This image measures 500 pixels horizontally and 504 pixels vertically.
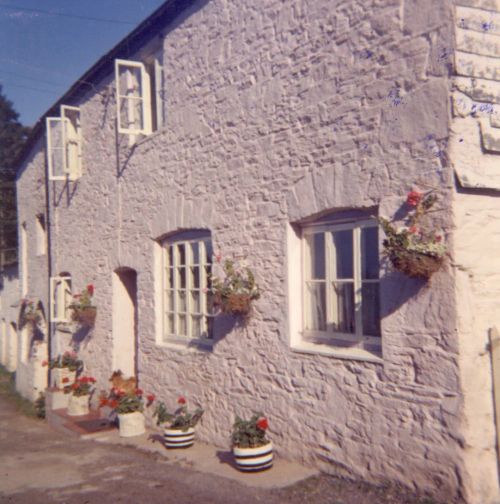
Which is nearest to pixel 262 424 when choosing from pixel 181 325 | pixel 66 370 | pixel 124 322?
pixel 181 325

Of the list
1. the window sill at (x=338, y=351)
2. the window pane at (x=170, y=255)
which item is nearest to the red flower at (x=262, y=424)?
the window sill at (x=338, y=351)

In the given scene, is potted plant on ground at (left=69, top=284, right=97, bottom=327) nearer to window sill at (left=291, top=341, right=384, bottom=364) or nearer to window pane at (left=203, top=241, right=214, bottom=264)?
window pane at (left=203, top=241, right=214, bottom=264)

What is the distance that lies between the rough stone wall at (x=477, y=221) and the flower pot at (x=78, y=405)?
23.8 feet

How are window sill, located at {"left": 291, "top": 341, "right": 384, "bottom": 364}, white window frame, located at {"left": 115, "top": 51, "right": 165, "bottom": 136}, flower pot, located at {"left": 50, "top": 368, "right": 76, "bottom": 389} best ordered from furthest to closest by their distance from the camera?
flower pot, located at {"left": 50, "top": 368, "right": 76, "bottom": 389}, white window frame, located at {"left": 115, "top": 51, "right": 165, "bottom": 136}, window sill, located at {"left": 291, "top": 341, "right": 384, "bottom": 364}

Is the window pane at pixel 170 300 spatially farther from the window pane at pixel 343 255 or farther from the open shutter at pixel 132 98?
the window pane at pixel 343 255

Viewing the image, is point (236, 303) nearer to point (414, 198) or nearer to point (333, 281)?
point (333, 281)

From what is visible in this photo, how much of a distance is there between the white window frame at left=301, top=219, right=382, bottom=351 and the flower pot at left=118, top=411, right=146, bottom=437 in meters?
3.37

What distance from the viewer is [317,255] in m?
5.89

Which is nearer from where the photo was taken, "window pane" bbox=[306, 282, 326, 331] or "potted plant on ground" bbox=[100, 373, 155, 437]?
"window pane" bbox=[306, 282, 326, 331]

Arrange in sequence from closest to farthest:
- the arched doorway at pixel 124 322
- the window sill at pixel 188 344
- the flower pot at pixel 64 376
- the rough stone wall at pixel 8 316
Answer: the window sill at pixel 188 344
the arched doorway at pixel 124 322
the flower pot at pixel 64 376
the rough stone wall at pixel 8 316

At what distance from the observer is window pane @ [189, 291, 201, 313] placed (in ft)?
25.6

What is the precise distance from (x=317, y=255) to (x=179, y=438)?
9.33ft

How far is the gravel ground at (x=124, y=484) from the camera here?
5.07 meters

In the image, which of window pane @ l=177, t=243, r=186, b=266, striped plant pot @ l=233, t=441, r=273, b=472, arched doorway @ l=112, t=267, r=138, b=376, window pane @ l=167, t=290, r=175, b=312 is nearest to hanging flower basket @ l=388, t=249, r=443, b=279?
striped plant pot @ l=233, t=441, r=273, b=472
